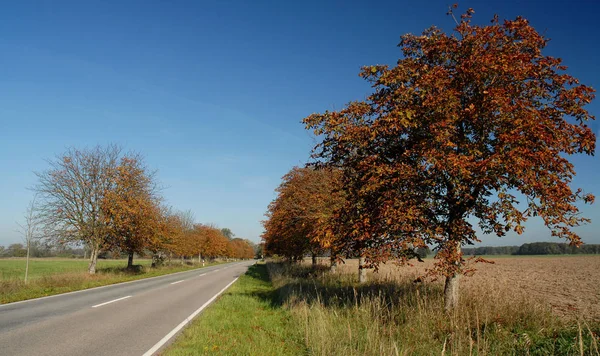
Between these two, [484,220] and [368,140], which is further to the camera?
[368,140]

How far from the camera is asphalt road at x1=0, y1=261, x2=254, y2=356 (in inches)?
249

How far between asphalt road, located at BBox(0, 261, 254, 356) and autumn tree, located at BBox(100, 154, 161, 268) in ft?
44.5

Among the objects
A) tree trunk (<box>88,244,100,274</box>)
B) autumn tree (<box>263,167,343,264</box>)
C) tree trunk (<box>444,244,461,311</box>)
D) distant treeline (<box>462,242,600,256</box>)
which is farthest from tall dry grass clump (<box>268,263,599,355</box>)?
distant treeline (<box>462,242,600,256</box>)

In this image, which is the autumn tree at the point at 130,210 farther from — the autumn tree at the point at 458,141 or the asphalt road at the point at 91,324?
the autumn tree at the point at 458,141

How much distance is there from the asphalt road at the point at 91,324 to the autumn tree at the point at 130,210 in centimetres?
1358

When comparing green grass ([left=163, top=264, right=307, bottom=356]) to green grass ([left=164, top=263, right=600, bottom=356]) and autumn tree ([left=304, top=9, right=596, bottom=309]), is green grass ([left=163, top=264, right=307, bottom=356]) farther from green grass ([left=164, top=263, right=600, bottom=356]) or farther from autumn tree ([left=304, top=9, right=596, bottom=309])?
autumn tree ([left=304, top=9, right=596, bottom=309])

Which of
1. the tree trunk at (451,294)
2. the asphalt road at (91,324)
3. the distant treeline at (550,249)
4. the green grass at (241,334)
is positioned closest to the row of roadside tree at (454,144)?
the tree trunk at (451,294)

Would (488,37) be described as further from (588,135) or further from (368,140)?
(368,140)

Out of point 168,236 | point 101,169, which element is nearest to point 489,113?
point 101,169

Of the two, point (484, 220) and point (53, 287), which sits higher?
point (484, 220)

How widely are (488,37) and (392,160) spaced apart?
9.97ft

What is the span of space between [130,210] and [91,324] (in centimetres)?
1854

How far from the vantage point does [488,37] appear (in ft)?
22.6

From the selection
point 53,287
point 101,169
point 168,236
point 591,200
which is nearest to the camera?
point 591,200
